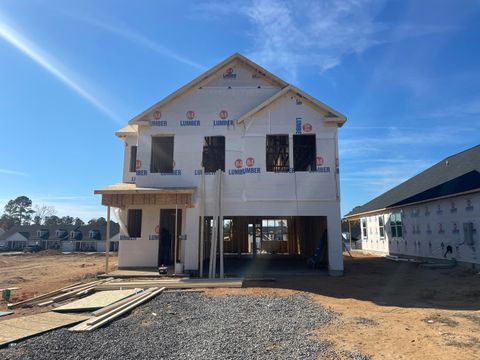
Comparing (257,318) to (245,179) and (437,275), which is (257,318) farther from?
(437,275)

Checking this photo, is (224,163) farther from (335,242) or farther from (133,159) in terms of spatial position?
(335,242)

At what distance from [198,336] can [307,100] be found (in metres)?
11.3

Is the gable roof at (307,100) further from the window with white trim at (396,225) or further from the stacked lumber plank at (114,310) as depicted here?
the window with white trim at (396,225)

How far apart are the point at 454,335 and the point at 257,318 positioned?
377cm

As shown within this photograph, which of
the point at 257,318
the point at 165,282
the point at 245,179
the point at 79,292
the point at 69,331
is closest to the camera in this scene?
the point at 69,331

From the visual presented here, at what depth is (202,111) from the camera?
607 inches

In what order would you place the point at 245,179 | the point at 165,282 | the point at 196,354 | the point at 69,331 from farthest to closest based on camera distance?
the point at 245,179 → the point at 165,282 → the point at 69,331 → the point at 196,354

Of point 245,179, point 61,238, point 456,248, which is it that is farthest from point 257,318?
point 61,238

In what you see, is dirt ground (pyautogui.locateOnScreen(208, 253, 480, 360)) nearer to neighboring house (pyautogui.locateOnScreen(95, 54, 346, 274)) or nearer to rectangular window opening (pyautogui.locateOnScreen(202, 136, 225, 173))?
neighboring house (pyautogui.locateOnScreen(95, 54, 346, 274))

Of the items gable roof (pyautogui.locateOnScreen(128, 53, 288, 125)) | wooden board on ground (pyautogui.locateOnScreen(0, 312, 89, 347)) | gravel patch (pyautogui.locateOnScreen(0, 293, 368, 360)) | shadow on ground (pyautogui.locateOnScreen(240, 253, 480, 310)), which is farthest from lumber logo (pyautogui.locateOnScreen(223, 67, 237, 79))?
wooden board on ground (pyautogui.locateOnScreen(0, 312, 89, 347))

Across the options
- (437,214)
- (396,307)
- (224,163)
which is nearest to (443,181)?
(437,214)

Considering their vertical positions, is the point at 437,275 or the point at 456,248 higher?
the point at 456,248

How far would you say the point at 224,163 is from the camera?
1545 centimetres

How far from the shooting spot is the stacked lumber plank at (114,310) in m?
6.78
